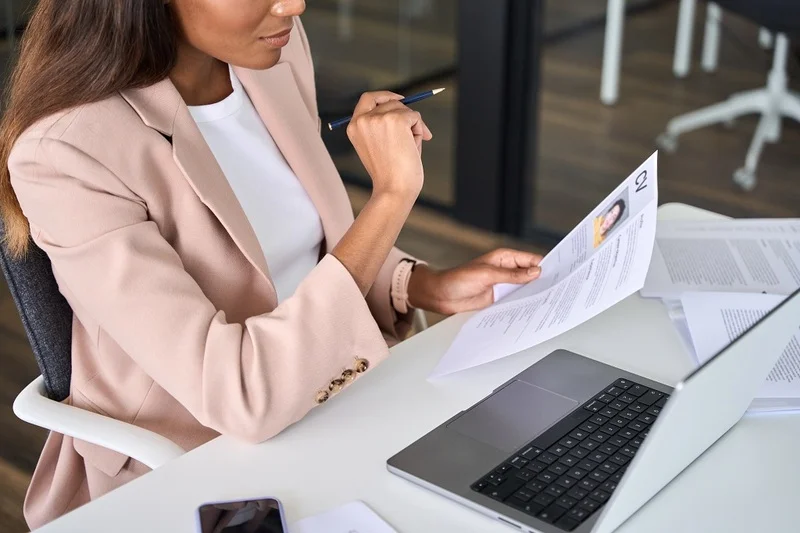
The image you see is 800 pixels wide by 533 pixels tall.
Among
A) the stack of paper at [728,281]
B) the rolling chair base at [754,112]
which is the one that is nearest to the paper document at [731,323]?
the stack of paper at [728,281]

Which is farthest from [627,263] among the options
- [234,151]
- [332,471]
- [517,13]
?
[517,13]

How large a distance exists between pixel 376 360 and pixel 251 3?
465mm

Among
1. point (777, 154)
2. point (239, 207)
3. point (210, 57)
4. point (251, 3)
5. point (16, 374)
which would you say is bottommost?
point (16, 374)

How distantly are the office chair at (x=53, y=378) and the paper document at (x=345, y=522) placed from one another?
0.30 metres

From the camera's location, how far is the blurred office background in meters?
3.05

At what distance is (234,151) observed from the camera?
1550mm

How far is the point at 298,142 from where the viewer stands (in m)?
1.61

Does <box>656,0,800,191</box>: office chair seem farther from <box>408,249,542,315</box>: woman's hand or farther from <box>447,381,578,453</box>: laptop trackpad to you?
<box>447,381,578,453</box>: laptop trackpad

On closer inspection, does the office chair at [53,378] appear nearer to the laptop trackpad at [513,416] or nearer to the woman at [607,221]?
the laptop trackpad at [513,416]

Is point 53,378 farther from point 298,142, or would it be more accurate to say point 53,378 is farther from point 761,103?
point 761,103

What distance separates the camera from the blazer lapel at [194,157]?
1.34 m

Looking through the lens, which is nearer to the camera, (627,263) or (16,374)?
(627,263)

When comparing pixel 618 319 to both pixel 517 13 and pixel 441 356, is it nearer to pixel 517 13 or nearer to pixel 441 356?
pixel 441 356

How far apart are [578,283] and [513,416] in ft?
0.61
